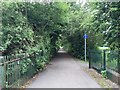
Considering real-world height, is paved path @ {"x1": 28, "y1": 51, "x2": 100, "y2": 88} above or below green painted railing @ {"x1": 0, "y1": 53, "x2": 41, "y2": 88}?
below

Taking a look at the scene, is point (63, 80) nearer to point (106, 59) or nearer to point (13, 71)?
point (106, 59)

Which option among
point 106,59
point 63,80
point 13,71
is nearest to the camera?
point 13,71

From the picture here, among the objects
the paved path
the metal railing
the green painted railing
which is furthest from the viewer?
the metal railing

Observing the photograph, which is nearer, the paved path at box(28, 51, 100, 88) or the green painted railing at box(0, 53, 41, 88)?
the green painted railing at box(0, 53, 41, 88)

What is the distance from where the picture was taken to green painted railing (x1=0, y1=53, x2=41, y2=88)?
7.30m

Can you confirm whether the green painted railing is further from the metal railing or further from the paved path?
the metal railing

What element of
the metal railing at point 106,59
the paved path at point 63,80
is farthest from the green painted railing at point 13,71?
the metal railing at point 106,59

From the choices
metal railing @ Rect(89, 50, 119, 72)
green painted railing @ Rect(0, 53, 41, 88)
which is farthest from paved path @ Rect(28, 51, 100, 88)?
metal railing @ Rect(89, 50, 119, 72)

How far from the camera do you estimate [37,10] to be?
1720 cm

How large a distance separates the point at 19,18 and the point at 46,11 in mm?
5693

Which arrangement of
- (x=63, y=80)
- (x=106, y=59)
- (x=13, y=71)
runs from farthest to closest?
(x=106, y=59) → (x=63, y=80) → (x=13, y=71)

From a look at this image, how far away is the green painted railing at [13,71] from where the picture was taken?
7.30 metres

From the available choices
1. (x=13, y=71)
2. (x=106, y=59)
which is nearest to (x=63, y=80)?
(x=106, y=59)

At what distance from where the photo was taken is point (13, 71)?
8383 millimetres
